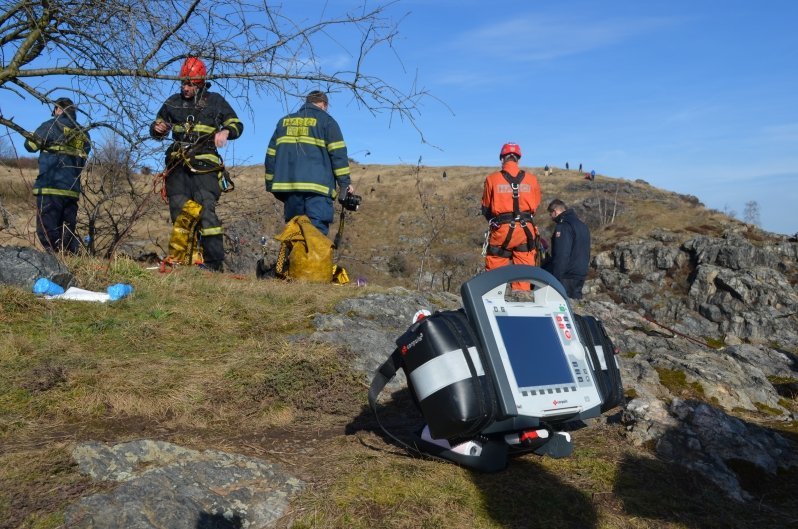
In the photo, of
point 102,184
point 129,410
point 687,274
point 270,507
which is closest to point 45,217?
point 102,184

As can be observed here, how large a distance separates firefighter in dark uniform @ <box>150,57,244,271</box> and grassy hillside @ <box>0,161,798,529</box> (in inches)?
58.6

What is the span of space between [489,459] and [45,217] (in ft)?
25.9

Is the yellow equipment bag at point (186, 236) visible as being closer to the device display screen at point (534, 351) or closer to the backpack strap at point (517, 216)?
the backpack strap at point (517, 216)

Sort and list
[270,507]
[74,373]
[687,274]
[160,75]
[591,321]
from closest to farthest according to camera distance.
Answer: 1. [270,507]
2. [591,321]
3. [74,373]
4. [160,75]
5. [687,274]

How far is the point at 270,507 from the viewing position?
3021 millimetres

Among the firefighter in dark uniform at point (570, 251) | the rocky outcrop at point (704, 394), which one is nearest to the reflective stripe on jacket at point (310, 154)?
the rocky outcrop at point (704, 394)

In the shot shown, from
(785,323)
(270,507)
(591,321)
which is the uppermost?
(591,321)

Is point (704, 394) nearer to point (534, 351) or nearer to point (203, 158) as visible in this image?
point (534, 351)

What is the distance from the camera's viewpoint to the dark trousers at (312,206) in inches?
330

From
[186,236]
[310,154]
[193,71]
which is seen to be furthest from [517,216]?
[193,71]

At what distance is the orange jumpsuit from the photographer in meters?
8.69

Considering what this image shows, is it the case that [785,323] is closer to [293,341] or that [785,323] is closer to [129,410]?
[293,341]

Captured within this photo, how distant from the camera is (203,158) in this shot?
8.12 metres

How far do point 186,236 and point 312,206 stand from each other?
1.57 metres
